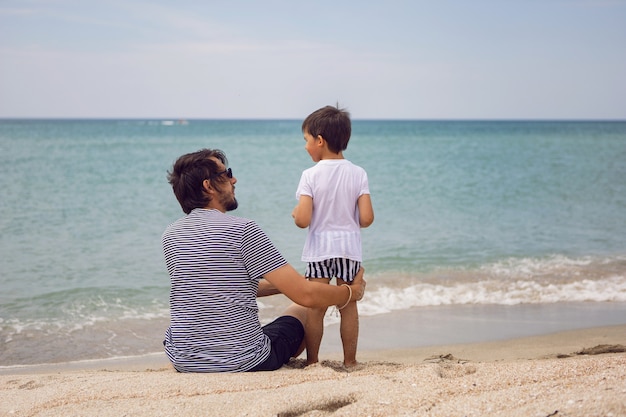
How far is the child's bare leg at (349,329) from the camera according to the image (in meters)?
4.05

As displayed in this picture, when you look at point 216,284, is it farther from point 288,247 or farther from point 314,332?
point 288,247

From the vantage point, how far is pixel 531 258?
920cm

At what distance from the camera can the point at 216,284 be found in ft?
10.8

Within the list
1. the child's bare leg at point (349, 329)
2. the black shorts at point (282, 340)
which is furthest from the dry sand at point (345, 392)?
the child's bare leg at point (349, 329)

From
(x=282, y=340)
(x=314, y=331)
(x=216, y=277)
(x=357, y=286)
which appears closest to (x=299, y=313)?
(x=314, y=331)

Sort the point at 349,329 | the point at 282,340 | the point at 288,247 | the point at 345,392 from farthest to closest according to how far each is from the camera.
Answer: the point at 288,247
the point at 349,329
the point at 282,340
the point at 345,392

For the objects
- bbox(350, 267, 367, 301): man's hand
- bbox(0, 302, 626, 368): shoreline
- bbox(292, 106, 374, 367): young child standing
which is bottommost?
bbox(0, 302, 626, 368): shoreline

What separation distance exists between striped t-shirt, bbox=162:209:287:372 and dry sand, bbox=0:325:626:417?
13cm

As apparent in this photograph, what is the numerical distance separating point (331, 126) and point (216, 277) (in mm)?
1179

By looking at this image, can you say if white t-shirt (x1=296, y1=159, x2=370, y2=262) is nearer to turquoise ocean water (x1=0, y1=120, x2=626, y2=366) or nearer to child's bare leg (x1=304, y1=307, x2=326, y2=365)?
child's bare leg (x1=304, y1=307, x2=326, y2=365)

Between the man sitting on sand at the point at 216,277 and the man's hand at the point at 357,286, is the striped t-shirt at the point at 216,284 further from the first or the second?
the man's hand at the point at 357,286

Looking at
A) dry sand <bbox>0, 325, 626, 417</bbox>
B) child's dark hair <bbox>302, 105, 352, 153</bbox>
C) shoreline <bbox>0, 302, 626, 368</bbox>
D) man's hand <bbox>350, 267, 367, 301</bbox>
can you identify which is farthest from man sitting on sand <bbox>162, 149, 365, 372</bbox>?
shoreline <bbox>0, 302, 626, 368</bbox>

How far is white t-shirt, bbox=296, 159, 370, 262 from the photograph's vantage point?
387 cm

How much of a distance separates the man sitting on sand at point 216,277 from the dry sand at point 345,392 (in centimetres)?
13
